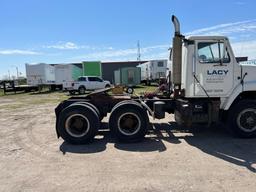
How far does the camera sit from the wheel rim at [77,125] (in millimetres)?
7195

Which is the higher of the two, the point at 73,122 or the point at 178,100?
the point at 178,100

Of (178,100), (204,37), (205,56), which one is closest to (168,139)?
(178,100)

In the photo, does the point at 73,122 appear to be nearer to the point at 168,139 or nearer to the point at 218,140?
the point at 168,139

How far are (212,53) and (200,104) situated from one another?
1.43 metres

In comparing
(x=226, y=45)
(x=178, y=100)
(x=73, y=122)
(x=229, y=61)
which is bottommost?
(x=73, y=122)

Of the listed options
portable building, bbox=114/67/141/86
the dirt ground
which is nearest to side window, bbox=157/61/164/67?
portable building, bbox=114/67/141/86

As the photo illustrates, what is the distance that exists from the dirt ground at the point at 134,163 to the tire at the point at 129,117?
0.80ft

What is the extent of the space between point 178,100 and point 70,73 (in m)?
27.7

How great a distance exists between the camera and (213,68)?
7105mm

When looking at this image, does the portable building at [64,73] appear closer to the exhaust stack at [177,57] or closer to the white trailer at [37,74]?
the white trailer at [37,74]

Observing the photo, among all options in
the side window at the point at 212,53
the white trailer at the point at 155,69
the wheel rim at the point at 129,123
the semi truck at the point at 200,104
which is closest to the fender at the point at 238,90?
the semi truck at the point at 200,104

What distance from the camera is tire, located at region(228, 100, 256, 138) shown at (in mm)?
7191

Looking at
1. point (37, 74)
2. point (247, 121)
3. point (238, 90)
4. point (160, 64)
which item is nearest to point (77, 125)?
point (238, 90)

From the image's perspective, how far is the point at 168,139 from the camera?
7359 mm
